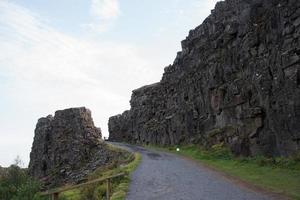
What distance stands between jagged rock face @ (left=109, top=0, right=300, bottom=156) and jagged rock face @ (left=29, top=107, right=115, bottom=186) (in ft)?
34.1

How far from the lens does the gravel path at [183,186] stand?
797 inches

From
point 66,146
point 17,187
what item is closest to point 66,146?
point 66,146

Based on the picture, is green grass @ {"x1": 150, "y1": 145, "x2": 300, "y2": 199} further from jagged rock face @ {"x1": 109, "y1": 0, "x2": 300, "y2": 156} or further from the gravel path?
jagged rock face @ {"x1": 109, "y1": 0, "x2": 300, "y2": 156}

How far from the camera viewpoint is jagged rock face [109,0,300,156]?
102 ft

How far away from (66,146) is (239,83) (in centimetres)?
4124

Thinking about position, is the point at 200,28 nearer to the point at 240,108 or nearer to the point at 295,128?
the point at 240,108

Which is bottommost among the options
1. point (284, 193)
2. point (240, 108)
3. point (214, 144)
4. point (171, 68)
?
point (284, 193)

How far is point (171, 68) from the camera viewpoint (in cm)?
7138

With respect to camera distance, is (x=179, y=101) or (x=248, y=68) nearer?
(x=248, y=68)

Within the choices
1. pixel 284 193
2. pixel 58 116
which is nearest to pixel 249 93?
pixel 284 193

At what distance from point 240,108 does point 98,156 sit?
3071 cm

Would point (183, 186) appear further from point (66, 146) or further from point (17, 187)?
point (66, 146)

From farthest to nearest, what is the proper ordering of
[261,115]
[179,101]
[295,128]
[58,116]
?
[58,116] → [179,101] → [261,115] → [295,128]

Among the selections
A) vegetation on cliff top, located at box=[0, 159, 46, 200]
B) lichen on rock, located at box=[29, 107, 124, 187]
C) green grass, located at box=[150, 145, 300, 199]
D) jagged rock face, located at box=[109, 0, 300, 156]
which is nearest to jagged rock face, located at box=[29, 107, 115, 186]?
lichen on rock, located at box=[29, 107, 124, 187]
